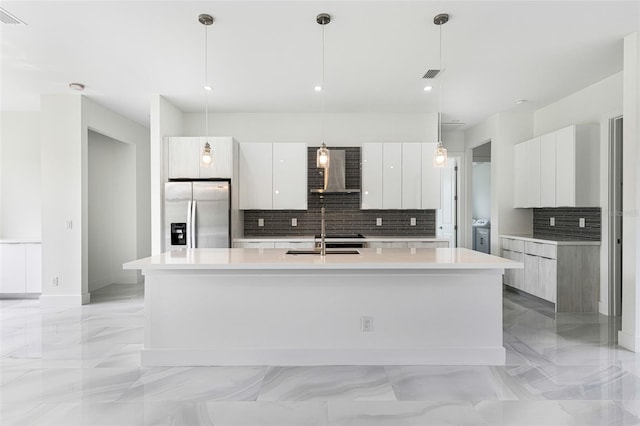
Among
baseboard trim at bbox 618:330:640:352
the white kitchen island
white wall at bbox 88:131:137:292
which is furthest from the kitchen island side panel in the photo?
white wall at bbox 88:131:137:292

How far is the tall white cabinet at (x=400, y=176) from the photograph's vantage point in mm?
5668

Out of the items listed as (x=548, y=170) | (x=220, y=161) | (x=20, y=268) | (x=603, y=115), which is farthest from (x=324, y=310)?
(x=20, y=268)

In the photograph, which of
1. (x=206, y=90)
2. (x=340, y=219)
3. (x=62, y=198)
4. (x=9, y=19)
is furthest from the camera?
(x=340, y=219)

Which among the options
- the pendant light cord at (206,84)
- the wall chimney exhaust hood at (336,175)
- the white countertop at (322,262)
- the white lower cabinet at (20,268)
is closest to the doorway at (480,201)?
the wall chimney exhaust hood at (336,175)

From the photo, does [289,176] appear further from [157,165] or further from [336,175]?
[157,165]

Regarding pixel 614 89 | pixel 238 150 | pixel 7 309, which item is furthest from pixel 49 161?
pixel 614 89

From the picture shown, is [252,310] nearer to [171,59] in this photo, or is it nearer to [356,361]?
[356,361]

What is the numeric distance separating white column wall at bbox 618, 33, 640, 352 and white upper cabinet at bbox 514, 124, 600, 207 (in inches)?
46.9

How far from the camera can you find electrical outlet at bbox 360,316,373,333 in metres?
3.14

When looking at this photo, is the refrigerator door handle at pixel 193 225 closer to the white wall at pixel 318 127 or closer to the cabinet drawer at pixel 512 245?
the white wall at pixel 318 127

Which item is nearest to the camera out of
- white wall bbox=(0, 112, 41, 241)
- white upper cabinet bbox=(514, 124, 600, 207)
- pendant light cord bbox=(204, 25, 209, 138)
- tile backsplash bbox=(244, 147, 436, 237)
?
pendant light cord bbox=(204, 25, 209, 138)

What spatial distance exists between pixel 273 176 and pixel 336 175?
93 centimetres

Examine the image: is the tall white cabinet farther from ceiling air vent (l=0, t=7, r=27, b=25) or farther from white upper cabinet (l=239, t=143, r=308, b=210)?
ceiling air vent (l=0, t=7, r=27, b=25)

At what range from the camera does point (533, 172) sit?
→ 5.44 meters
